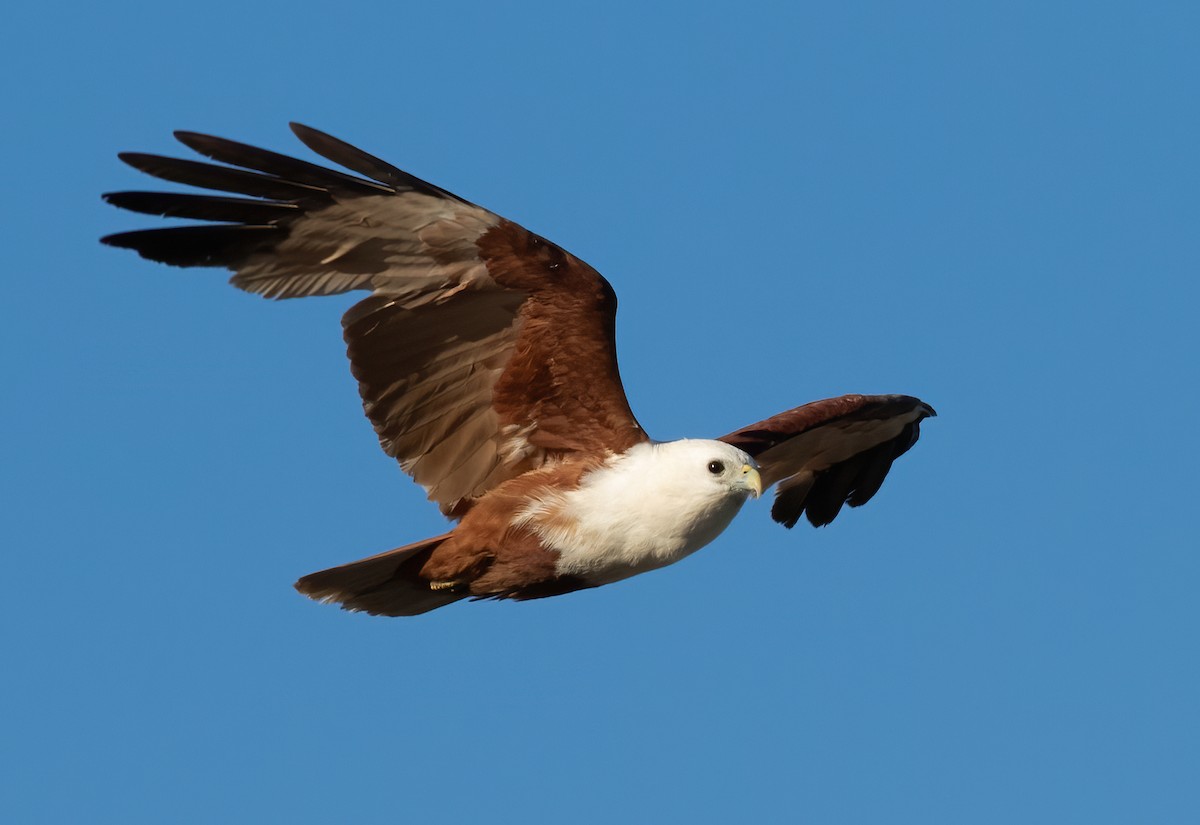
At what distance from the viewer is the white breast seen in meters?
8.14

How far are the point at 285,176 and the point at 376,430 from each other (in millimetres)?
1424

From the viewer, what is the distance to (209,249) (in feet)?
25.2

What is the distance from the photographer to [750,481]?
818 centimetres

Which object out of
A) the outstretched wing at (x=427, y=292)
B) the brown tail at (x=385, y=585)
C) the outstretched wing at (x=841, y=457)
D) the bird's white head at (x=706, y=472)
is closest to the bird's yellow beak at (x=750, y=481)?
the bird's white head at (x=706, y=472)

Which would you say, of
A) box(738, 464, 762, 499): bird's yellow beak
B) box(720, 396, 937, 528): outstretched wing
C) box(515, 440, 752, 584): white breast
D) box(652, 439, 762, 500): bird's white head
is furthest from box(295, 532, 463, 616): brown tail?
box(720, 396, 937, 528): outstretched wing

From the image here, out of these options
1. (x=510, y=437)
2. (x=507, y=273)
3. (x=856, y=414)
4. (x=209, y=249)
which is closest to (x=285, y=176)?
(x=209, y=249)

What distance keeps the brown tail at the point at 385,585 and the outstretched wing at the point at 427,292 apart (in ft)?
1.34

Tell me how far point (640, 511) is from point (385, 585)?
1.33 m

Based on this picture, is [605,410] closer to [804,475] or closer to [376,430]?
[376,430]

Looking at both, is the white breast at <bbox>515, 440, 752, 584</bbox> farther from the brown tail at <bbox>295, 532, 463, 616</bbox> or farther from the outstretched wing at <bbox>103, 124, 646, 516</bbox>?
the brown tail at <bbox>295, 532, 463, 616</bbox>

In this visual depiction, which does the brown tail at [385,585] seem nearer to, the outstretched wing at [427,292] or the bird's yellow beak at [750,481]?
the outstretched wing at [427,292]

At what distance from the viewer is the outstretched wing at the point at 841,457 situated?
33.7 ft

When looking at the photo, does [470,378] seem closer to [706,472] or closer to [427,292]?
[427,292]

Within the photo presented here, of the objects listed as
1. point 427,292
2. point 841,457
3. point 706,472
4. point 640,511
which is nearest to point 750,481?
point 706,472
